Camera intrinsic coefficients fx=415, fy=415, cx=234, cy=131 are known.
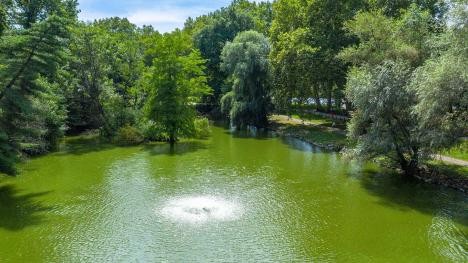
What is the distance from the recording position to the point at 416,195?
22.9m

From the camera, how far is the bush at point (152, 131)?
128 feet

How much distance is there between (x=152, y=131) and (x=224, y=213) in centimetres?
2072

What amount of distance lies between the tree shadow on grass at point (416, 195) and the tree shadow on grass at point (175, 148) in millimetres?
15120

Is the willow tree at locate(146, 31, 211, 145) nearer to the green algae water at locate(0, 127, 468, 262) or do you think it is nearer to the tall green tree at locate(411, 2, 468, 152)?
the green algae water at locate(0, 127, 468, 262)

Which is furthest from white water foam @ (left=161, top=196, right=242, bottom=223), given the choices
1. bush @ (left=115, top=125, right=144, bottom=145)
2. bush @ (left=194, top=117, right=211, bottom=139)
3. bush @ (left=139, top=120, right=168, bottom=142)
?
bush @ (left=194, top=117, right=211, bottom=139)

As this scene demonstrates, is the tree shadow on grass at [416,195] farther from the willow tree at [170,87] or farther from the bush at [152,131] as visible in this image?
the bush at [152,131]

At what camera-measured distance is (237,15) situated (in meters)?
64.1

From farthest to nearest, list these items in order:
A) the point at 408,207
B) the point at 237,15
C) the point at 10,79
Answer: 1. the point at 237,15
2. the point at 10,79
3. the point at 408,207

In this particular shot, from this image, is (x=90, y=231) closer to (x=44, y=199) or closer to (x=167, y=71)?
(x=44, y=199)

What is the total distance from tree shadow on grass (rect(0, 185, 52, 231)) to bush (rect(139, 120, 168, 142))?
16.0m

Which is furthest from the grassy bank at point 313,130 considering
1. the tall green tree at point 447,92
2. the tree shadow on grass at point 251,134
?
the tall green tree at point 447,92

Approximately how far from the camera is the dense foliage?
22266 mm

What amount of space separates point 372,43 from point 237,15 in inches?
1448

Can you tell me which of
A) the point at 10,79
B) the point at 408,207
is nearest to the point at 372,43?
the point at 408,207
